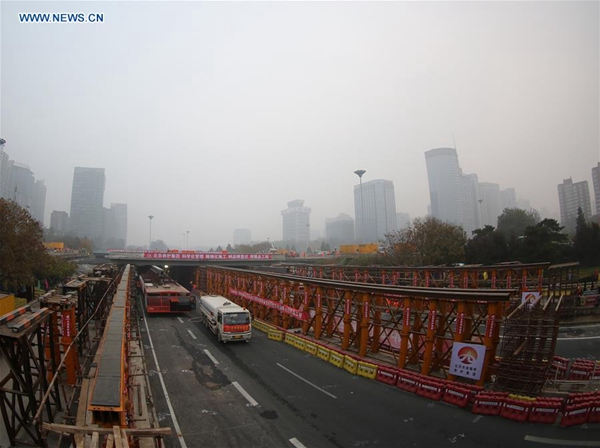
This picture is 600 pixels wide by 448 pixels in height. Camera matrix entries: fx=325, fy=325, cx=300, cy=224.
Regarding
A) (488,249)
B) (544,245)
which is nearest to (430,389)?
(544,245)

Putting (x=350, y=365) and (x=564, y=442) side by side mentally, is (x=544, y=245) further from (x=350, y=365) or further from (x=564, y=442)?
(x=564, y=442)

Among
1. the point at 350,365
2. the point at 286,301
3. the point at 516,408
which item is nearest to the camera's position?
the point at 516,408

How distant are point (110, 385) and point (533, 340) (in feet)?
54.3

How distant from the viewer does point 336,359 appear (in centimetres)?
1923

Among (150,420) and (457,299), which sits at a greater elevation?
(457,299)

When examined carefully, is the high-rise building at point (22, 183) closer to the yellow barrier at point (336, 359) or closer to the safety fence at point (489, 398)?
the yellow barrier at point (336, 359)

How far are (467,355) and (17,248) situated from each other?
4458 cm

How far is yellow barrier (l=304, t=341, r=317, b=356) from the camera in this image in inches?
→ 840

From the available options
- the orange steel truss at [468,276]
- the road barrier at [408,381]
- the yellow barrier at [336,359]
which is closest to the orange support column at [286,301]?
the yellow barrier at [336,359]

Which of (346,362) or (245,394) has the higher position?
(346,362)

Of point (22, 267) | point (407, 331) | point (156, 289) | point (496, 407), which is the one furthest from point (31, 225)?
point (496, 407)

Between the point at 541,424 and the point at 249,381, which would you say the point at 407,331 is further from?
the point at 249,381

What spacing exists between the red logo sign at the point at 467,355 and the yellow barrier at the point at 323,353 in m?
7.67

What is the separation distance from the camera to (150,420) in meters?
11.9
